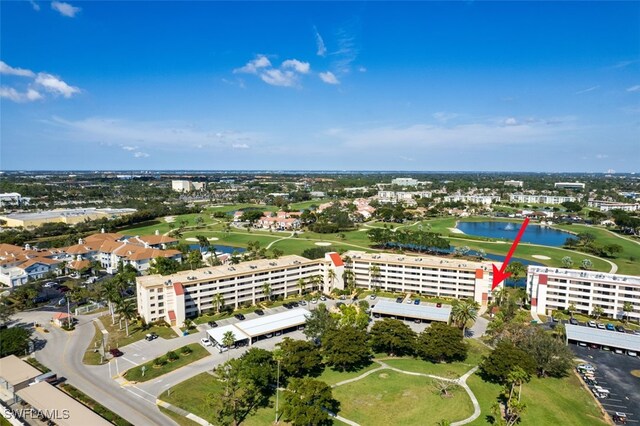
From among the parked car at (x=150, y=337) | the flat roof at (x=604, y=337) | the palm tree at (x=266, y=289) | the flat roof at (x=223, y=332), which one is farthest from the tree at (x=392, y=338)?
the parked car at (x=150, y=337)

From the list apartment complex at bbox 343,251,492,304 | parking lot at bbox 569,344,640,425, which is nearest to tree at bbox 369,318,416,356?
parking lot at bbox 569,344,640,425

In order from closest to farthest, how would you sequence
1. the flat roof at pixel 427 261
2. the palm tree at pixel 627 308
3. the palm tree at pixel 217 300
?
the palm tree at pixel 627 308 → the palm tree at pixel 217 300 → the flat roof at pixel 427 261

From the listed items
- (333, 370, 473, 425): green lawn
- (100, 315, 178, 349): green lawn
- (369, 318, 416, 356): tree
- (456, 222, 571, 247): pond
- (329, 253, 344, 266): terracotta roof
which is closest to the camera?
(333, 370, 473, 425): green lawn

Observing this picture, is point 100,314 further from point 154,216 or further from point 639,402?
point 154,216

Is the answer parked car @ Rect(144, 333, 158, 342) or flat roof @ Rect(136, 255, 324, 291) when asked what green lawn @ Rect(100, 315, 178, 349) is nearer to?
parked car @ Rect(144, 333, 158, 342)

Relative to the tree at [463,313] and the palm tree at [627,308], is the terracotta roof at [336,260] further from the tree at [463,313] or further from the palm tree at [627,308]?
the palm tree at [627,308]

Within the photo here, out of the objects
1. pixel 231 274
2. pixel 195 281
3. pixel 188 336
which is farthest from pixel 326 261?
pixel 188 336
